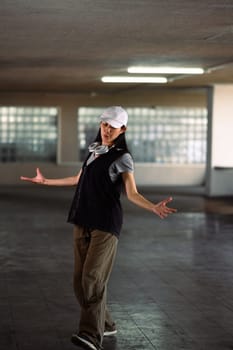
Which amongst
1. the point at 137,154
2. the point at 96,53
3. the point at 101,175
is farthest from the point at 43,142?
the point at 101,175

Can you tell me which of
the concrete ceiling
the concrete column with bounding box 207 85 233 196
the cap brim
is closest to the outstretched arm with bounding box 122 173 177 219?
the cap brim

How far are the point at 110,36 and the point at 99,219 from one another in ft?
13.6

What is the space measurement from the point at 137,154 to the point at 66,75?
8527 millimetres

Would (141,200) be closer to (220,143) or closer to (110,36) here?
(110,36)

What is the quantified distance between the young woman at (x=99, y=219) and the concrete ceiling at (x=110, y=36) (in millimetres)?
1671

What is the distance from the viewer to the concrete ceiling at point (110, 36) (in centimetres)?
701

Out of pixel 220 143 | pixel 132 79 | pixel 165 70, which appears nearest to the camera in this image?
pixel 165 70

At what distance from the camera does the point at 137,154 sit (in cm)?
2411

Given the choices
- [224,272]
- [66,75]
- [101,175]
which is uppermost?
[66,75]

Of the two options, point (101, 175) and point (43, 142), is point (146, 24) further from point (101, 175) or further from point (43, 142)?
point (43, 142)

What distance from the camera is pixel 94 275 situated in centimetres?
544

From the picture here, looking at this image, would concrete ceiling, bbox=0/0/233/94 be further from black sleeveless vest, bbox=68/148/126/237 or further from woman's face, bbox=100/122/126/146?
black sleeveless vest, bbox=68/148/126/237

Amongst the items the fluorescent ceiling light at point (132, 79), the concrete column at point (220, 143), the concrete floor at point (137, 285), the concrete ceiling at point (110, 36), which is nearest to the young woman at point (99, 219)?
the concrete floor at point (137, 285)

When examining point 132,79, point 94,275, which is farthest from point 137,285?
point 132,79
